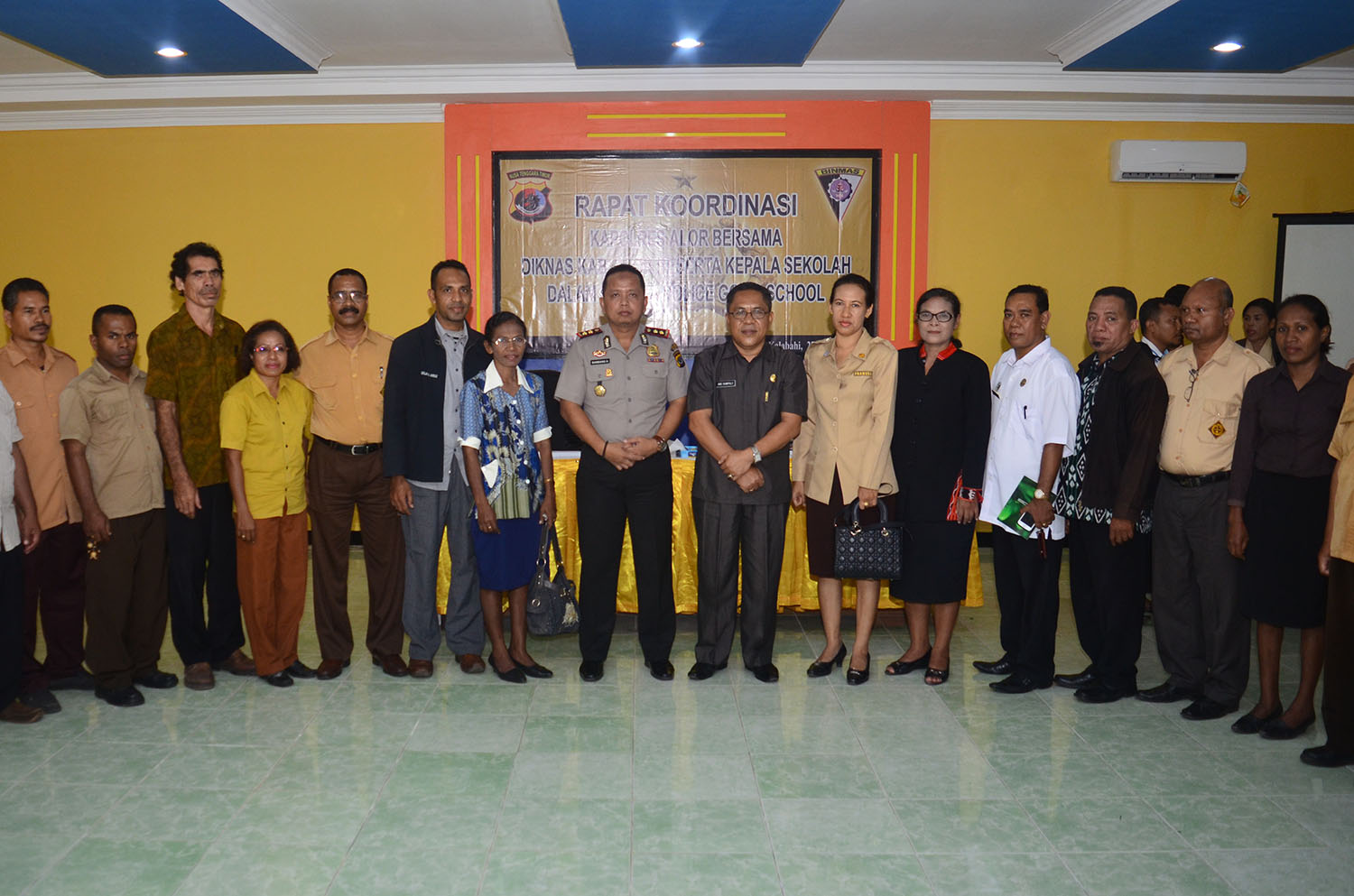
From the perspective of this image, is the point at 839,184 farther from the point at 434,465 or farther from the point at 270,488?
the point at 270,488

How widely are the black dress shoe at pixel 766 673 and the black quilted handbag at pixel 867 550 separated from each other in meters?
0.53

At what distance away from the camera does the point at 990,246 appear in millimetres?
6723

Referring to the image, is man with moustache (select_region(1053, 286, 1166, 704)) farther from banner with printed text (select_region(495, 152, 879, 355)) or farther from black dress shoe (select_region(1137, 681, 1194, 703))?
banner with printed text (select_region(495, 152, 879, 355))

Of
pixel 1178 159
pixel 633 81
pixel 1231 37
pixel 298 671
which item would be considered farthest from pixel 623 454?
pixel 1178 159

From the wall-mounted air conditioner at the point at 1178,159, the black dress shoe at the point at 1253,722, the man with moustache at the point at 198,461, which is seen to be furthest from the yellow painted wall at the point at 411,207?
the black dress shoe at the point at 1253,722

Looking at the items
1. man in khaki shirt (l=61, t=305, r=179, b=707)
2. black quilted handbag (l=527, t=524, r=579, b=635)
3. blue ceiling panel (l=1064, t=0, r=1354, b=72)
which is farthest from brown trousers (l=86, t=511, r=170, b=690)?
blue ceiling panel (l=1064, t=0, r=1354, b=72)

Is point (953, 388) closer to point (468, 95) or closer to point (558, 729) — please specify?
point (558, 729)

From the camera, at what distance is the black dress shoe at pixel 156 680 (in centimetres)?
386

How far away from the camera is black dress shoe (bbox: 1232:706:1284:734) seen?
346 centimetres

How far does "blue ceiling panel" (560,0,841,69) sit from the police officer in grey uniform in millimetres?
1774

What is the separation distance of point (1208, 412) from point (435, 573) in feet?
10.5

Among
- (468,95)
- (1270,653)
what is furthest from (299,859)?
(468,95)

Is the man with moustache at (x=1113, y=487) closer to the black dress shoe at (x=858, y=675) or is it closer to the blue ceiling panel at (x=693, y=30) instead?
the black dress shoe at (x=858, y=675)

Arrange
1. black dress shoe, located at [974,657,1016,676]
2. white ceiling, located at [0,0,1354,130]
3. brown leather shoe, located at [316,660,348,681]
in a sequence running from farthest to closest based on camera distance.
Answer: white ceiling, located at [0,0,1354,130] < black dress shoe, located at [974,657,1016,676] < brown leather shoe, located at [316,660,348,681]
